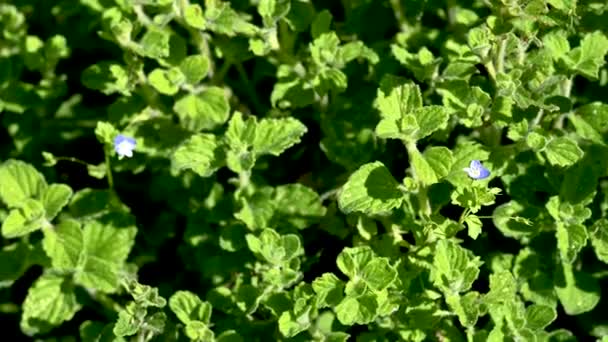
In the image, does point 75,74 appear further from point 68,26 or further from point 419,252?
point 419,252

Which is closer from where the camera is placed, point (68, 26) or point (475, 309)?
point (475, 309)

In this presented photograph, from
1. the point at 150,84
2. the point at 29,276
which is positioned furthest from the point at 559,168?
the point at 29,276

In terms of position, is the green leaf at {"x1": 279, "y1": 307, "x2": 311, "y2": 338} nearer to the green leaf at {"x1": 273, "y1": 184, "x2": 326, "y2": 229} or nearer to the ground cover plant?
the ground cover plant

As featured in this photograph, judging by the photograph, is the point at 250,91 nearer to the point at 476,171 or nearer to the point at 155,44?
the point at 155,44

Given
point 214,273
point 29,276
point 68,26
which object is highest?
point 68,26

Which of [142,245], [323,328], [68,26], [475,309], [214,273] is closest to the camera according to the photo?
[475,309]

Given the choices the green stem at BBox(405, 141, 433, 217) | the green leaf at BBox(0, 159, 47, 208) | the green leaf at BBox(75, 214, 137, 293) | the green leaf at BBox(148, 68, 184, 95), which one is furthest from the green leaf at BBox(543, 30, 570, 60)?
the green leaf at BBox(0, 159, 47, 208)

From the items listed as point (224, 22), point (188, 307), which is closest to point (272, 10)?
point (224, 22)
